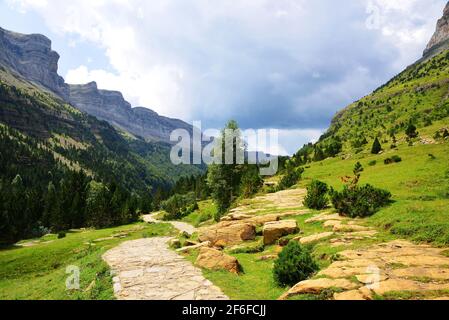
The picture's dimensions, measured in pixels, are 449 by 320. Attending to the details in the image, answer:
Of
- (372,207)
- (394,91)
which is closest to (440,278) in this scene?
(372,207)

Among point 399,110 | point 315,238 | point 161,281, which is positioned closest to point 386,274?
point 315,238

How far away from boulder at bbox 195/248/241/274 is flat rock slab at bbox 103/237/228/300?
1.99 feet

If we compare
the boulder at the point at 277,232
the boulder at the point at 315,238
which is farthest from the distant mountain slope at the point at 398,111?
the boulder at the point at 315,238

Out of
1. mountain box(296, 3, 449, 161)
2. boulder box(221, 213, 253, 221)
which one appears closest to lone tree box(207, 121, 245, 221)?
boulder box(221, 213, 253, 221)

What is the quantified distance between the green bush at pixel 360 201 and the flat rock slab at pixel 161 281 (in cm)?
1356

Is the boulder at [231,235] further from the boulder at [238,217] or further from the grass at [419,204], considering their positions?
the grass at [419,204]

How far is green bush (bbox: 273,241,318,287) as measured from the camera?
Result: 1407 centimetres

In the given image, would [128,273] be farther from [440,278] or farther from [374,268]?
[440,278]

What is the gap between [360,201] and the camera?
24719 mm

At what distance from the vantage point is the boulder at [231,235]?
87.4ft

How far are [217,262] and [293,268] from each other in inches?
205
